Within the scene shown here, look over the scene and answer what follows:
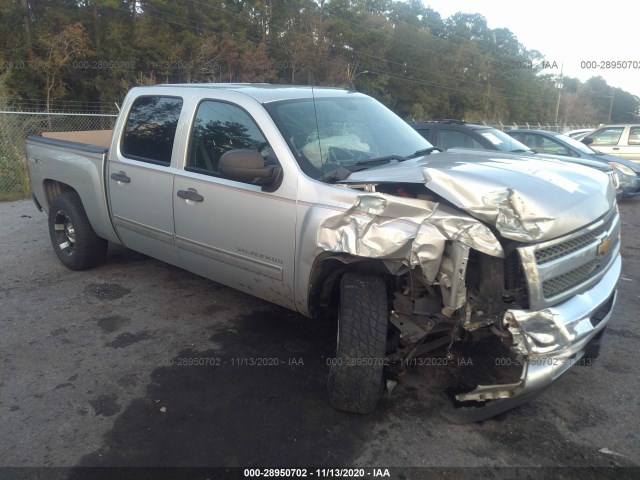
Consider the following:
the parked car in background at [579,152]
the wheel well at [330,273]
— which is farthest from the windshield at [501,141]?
the wheel well at [330,273]

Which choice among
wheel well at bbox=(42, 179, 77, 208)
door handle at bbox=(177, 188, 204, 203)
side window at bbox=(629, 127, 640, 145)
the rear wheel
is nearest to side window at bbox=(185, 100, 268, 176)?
door handle at bbox=(177, 188, 204, 203)

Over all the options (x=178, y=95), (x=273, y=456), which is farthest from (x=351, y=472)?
(x=178, y=95)

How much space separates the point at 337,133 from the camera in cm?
381

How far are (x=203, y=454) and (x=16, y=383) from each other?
5.22 ft

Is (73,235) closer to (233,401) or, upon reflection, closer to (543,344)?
(233,401)

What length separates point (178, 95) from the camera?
14.4ft

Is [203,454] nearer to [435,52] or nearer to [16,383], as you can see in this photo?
[16,383]

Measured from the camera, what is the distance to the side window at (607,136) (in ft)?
43.0

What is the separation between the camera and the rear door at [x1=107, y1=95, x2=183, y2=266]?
168 inches

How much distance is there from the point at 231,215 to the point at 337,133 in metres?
0.99

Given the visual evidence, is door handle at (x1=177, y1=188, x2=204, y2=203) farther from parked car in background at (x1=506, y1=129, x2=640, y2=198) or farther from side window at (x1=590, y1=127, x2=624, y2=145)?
side window at (x1=590, y1=127, x2=624, y2=145)

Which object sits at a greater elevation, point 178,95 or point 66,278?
point 178,95

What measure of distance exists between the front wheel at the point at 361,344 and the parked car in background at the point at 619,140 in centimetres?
1193

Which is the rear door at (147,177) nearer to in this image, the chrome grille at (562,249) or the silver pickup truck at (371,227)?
the silver pickup truck at (371,227)
